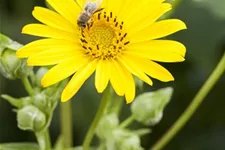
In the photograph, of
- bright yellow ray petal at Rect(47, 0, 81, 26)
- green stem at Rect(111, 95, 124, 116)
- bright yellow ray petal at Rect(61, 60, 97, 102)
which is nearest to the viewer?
bright yellow ray petal at Rect(61, 60, 97, 102)

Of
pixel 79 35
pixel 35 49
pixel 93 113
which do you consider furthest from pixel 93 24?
pixel 93 113

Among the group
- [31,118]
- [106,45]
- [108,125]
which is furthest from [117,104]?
[31,118]

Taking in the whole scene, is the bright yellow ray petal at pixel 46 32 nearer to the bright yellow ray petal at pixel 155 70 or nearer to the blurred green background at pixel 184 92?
the bright yellow ray petal at pixel 155 70

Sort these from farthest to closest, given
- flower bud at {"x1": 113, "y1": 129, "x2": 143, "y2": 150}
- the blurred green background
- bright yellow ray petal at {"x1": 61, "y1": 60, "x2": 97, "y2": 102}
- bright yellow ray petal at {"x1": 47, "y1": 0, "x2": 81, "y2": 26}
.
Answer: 1. the blurred green background
2. flower bud at {"x1": 113, "y1": 129, "x2": 143, "y2": 150}
3. bright yellow ray petal at {"x1": 47, "y1": 0, "x2": 81, "y2": 26}
4. bright yellow ray petal at {"x1": 61, "y1": 60, "x2": 97, "y2": 102}

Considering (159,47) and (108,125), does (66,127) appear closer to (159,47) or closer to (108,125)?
(108,125)

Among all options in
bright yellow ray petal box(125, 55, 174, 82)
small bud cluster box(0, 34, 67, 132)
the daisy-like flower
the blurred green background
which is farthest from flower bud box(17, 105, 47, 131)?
the blurred green background

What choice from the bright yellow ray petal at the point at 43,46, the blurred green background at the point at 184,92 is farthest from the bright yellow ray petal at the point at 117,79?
the blurred green background at the point at 184,92

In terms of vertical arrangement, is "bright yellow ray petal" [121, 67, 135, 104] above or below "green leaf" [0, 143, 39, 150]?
above

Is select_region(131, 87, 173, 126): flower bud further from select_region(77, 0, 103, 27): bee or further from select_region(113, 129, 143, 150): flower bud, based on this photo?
select_region(77, 0, 103, 27): bee
